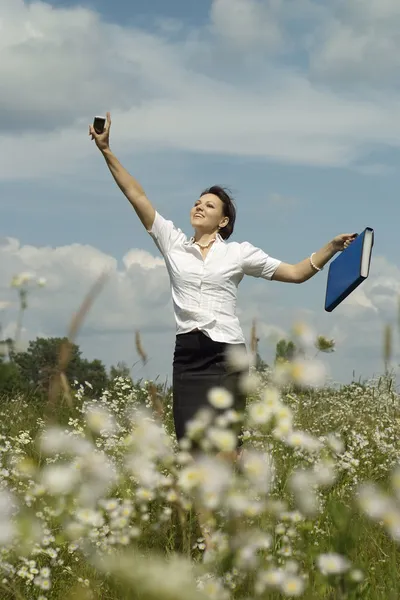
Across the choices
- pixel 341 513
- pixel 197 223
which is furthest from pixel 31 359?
pixel 341 513

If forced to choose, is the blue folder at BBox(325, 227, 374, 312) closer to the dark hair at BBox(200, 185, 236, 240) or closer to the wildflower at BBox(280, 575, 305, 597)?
the dark hair at BBox(200, 185, 236, 240)

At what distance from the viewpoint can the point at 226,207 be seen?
219 inches

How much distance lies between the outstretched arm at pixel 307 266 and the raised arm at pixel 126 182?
975 mm

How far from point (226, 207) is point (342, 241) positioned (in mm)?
859

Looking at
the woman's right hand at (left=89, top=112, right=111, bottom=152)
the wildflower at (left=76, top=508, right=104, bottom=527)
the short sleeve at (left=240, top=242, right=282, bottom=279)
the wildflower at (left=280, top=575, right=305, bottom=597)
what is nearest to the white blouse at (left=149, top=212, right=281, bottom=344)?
the short sleeve at (left=240, top=242, right=282, bottom=279)

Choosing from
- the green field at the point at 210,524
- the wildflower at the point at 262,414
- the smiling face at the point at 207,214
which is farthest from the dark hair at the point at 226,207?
the wildflower at the point at 262,414

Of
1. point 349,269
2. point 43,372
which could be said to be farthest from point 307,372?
point 43,372

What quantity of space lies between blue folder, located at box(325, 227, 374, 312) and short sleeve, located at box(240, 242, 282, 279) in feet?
1.34

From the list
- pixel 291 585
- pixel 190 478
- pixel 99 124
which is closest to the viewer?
pixel 291 585

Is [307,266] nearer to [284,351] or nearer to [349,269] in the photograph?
[349,269]

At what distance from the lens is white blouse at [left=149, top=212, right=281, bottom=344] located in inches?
195

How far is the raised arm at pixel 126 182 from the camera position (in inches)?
211

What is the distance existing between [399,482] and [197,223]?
2839mm

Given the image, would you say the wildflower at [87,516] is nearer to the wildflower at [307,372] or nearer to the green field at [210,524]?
the green field at [210,524]
